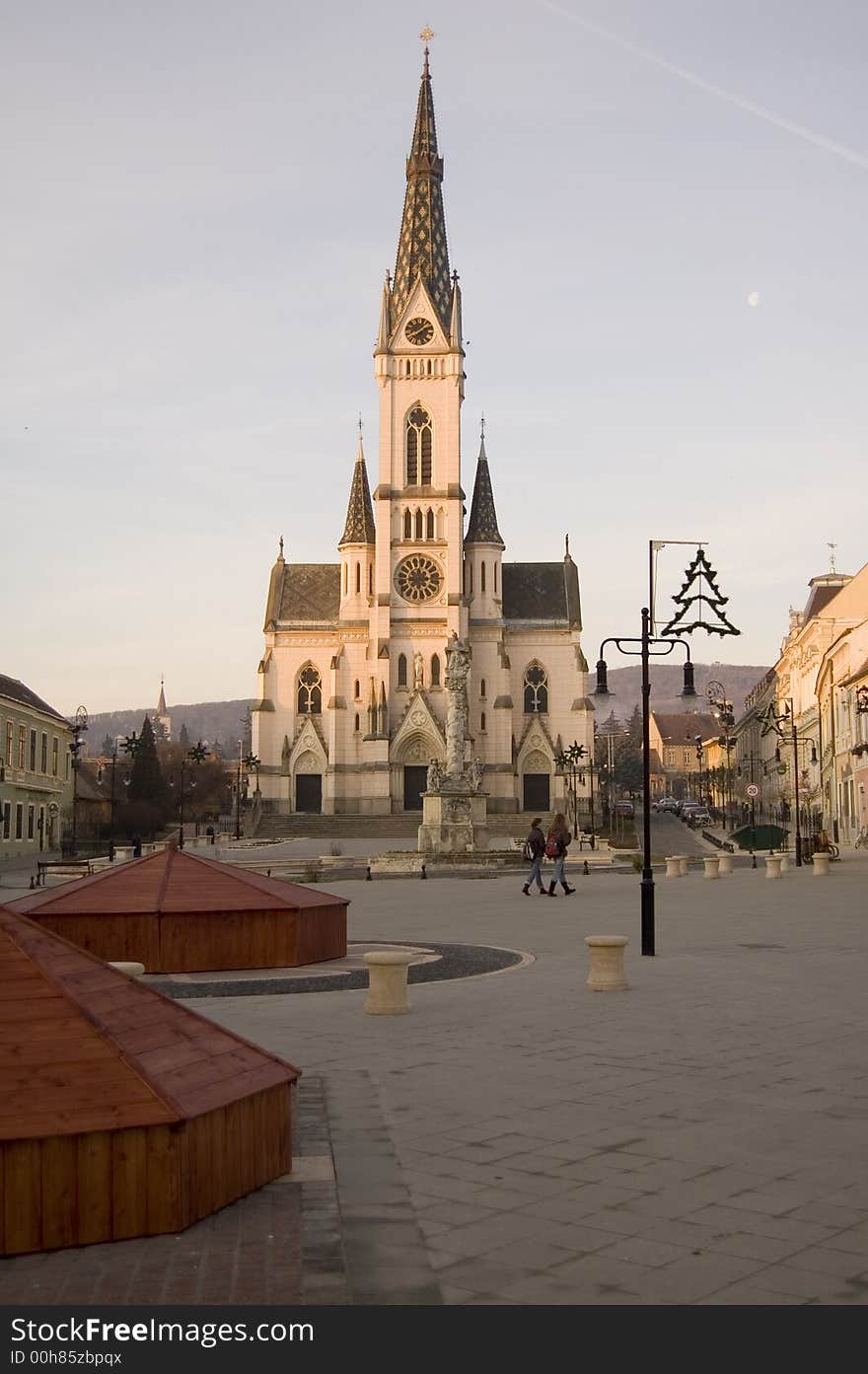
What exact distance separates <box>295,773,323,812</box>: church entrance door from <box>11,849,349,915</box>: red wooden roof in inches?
2782

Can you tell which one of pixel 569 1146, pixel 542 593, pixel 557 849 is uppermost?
pixel 542 593

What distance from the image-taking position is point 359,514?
91.1 meters

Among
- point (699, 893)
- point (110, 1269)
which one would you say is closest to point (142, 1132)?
point (110, 1269)

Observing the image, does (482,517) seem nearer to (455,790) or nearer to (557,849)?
(455,790)

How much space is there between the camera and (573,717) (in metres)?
90.3

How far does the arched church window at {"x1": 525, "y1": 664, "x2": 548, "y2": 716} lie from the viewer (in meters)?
91.2

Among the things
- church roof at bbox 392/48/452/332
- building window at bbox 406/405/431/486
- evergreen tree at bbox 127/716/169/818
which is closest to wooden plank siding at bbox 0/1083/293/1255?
evergreen tree at bbox 127/716/169/818

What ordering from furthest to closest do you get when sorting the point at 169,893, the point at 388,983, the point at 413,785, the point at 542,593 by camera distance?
the point at 542,593, the point at 413,785, the point at 169,893, the point at 388,983

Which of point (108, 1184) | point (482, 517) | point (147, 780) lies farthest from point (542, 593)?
point (108, 1184)

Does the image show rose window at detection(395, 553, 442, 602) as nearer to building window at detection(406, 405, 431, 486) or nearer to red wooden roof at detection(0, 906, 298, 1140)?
building window at detection(406, 405, 431, 486)

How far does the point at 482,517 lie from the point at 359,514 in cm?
852

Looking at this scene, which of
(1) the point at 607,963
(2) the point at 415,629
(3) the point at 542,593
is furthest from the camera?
(3) the point at 542,593

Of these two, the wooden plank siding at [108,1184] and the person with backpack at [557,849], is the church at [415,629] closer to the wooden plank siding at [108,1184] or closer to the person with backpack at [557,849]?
the person with backpack at [557,849]

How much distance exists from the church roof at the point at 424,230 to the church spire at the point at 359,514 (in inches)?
434
